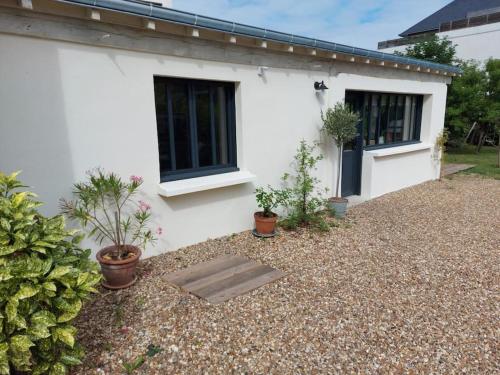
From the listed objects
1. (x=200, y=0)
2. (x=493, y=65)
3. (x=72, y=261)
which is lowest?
(x=72, y=261)

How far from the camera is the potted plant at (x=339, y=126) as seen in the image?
6.62m

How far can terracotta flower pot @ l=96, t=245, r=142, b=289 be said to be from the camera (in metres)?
3.95

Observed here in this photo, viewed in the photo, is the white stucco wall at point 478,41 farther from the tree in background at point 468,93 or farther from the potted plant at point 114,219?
the potted plant at point 114,219

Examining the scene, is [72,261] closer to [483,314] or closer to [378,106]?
[483,314]

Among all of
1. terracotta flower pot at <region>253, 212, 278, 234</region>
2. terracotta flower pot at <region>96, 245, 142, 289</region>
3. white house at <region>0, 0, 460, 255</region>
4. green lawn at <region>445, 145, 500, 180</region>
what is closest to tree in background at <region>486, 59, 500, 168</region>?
green lawn at <region>445, 145, 500, 180</region>

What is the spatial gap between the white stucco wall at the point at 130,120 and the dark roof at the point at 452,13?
84.4 ft

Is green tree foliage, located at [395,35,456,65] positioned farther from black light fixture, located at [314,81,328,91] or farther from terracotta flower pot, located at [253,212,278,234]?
terracotta flower pot, located at [253,212,278,234]

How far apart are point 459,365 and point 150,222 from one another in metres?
3.89

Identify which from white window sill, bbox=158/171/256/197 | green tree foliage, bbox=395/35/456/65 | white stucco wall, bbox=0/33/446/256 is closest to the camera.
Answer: white stucco wall, bbox=0/33/446/256

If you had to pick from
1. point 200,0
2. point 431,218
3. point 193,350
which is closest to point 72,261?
point 193,350

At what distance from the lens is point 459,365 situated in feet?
9.37

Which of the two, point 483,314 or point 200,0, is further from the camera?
point 200,0

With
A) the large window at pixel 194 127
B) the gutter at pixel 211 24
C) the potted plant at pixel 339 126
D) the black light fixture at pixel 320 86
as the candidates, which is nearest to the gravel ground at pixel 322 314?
the potted plant at pixel 339 126

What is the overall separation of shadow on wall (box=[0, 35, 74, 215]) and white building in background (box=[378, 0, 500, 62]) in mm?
21649
